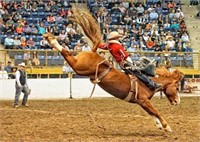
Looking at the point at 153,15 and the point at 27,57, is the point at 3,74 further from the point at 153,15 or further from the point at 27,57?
the point at 153,15

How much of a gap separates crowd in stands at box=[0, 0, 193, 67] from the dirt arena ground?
620 centimetres

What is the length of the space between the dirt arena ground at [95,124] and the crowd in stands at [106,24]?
6.20 meters

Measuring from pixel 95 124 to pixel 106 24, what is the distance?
14156 mm

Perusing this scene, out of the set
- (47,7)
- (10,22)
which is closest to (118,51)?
(10,22)

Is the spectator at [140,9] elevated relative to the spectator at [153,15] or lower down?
elevated

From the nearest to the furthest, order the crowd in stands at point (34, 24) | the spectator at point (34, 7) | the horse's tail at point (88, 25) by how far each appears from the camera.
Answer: the horse's tail at point (88, 25), the crowd in stands at point (34, 24), the spectator at point (34, 7)

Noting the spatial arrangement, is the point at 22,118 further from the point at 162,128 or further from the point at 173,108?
the point at 173,108

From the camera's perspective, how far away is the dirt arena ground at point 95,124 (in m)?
9.02

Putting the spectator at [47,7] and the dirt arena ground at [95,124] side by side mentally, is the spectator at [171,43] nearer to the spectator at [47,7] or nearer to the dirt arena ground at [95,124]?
the spectator at [47,7]

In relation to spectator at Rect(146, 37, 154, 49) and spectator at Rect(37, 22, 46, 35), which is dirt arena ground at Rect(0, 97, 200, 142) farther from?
spectator at Rect(37, 22, 46, 35)

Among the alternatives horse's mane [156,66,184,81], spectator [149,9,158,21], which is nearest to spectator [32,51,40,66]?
spectator [149,9,158,21]

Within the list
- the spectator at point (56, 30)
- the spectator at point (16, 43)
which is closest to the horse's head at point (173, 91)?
the spectator at point (16, 43)

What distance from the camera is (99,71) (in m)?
9.38

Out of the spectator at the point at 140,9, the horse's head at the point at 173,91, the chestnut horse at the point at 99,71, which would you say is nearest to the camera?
the chestnut horse at the point at 99,71
